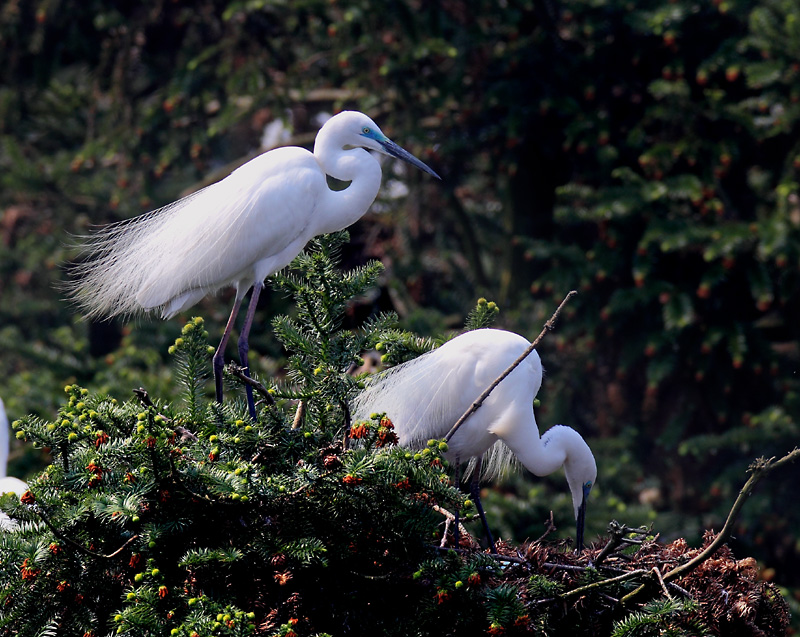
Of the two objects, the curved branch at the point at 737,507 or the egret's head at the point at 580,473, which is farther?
the egret's head at the point at 580,473

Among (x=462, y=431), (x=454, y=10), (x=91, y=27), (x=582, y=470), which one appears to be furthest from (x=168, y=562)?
(x=91, y=27)

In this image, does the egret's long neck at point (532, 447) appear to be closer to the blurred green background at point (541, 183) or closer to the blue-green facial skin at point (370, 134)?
the blue-green facial skin at point (370, 134)

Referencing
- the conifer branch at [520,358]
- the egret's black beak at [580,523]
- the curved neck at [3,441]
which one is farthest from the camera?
the curved neck at [3,441]

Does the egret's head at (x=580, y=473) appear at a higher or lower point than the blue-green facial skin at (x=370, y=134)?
lower

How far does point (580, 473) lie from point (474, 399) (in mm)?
507

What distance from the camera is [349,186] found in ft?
10.4

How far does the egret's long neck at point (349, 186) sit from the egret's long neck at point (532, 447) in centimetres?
89

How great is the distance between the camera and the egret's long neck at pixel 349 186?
316 cm

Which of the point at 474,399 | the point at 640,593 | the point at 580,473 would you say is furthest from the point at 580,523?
the point at 640,593

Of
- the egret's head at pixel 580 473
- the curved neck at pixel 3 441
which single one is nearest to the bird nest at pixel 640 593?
the egret's head at pixel 580 473

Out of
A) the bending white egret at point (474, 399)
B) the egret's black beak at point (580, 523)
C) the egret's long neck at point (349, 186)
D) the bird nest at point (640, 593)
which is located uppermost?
the egret's long neck at point (349, 186)

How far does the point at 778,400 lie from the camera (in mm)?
6039

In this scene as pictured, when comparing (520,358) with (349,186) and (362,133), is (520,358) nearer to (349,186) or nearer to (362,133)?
(349,186)

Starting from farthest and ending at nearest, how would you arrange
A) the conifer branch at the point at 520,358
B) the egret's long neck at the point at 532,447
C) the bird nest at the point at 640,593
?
the egret's long neck at the point at 532,447
the bird nest at the point at 640,593
the conifer branch at the point at 520,358
